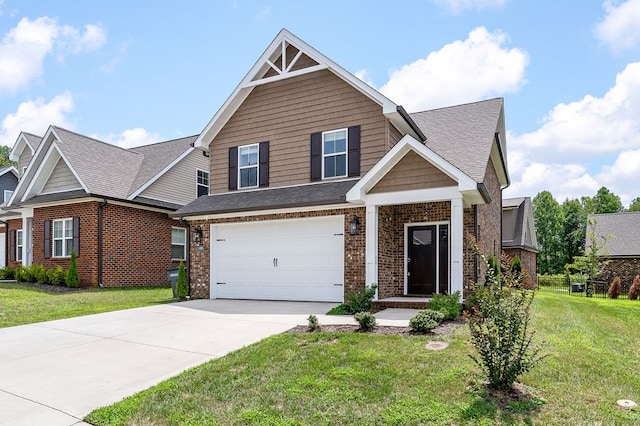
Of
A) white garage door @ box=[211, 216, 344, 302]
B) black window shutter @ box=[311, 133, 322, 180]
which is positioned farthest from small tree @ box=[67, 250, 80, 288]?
black window shutter @ box=[311, 133, 322, 180]

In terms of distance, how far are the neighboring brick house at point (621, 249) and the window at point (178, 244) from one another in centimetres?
2181

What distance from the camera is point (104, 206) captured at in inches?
669

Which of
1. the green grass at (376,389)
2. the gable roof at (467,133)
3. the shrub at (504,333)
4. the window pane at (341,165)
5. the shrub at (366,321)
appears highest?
the gable roof at (467,133)

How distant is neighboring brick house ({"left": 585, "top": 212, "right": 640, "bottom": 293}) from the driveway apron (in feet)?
69.3

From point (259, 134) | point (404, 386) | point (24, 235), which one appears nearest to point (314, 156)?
point (259, 134)

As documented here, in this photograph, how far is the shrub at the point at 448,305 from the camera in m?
8.70

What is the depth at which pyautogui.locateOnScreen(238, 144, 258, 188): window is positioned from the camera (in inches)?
574

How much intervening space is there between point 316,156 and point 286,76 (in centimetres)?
274

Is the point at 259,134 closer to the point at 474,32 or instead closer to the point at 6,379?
the point at 474,32

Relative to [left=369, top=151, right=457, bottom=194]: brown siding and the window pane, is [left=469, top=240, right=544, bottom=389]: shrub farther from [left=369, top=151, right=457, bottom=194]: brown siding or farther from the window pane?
the window pane

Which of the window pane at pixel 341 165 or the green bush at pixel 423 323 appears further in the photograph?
the window pane at pixel 341 165

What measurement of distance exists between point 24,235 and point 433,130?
18.4m

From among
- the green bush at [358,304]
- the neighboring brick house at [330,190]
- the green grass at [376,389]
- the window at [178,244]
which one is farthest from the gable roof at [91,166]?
the green grass at [376,389]

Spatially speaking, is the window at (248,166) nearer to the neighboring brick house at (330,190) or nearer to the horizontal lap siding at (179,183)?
Result: the neighboring brick house at (330,190)
